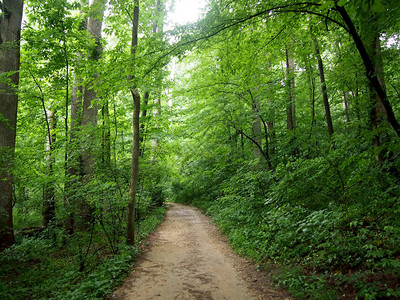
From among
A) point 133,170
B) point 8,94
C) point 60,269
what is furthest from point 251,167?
point 8,94

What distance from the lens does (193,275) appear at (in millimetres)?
5164

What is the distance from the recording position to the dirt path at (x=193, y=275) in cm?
425

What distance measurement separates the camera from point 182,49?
4074 millimetres

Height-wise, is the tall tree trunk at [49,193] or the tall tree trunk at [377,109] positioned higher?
the tall tree trunk at [377,109]

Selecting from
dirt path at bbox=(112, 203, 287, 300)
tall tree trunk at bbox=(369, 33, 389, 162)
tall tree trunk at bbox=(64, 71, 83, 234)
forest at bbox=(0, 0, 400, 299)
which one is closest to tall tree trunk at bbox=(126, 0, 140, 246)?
forest at bbox=(0, 0, 400, 299)

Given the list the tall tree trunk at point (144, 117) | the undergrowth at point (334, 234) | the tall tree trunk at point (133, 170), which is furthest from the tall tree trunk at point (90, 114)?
the undergrowth at point (334, 234)

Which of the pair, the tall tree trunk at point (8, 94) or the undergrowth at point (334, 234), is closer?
the undergrowth at point (334, 234)

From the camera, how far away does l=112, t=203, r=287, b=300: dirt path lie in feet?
13.9

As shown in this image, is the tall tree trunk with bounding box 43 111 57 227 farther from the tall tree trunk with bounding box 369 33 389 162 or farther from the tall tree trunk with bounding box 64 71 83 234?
the tall tree trunk with bounding box 369 33 389 162

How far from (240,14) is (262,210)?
20.6ft

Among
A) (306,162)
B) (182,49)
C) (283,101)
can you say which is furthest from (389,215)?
(283,101)

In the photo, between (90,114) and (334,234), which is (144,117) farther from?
(334,234)

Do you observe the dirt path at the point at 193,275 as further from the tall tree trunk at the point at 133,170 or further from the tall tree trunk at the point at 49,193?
the tall tree trunk at the point at 49,193

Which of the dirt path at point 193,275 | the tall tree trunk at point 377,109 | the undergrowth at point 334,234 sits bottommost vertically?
the dirt path at point 193,275
